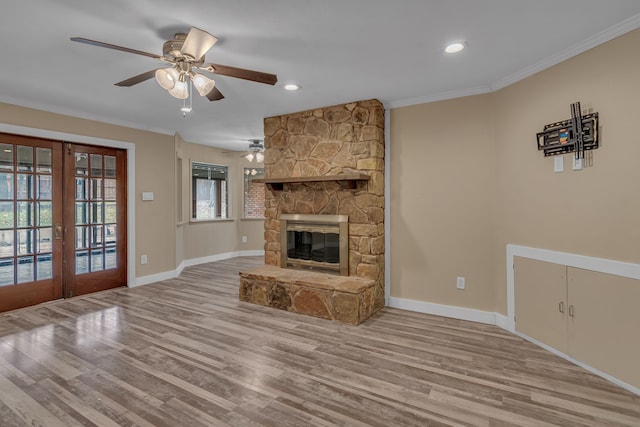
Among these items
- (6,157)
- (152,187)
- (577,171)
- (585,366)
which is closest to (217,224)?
(152,187)

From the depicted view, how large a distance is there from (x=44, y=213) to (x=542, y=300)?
5683 mm

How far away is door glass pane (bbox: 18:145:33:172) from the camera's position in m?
3.97

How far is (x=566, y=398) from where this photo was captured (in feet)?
7.09

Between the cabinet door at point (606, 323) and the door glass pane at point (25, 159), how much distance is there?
5872mm

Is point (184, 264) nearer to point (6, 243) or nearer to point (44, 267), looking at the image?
point (44, 267)

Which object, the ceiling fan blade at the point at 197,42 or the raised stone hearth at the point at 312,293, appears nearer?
the ceiling fan blade at the point at 197,42

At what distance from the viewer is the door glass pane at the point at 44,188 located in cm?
413

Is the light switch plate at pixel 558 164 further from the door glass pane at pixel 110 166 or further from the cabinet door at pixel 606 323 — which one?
the door glass pane at pixel 110 166

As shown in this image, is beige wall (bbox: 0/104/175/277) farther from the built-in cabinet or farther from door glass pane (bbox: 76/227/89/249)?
the built-in cabinet

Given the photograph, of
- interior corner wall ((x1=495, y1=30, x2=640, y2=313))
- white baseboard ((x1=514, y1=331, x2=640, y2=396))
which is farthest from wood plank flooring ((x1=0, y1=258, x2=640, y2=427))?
interior corner wall ((x1=495, y1=30, x2=640, y2=313))

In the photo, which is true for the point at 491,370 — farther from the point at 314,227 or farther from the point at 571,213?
the point at 314,227

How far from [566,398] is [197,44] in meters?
3.29

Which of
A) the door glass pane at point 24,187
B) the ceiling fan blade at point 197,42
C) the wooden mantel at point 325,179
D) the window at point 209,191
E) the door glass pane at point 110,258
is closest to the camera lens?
the ceiling fan blade at point 197,42

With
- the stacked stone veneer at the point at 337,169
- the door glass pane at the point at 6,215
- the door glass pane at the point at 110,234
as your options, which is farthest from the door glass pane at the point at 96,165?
the stacked stone veneer at the point at 337,169
